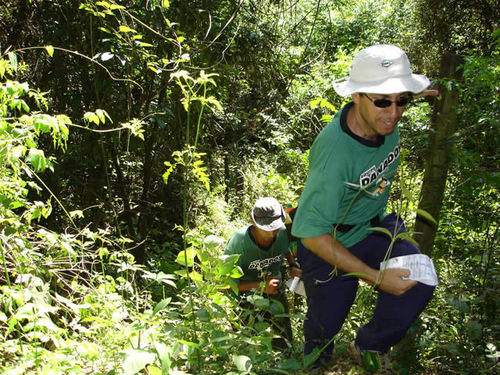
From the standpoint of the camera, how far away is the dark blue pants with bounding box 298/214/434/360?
235cm

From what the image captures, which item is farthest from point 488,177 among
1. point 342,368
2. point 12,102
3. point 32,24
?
point 32,24

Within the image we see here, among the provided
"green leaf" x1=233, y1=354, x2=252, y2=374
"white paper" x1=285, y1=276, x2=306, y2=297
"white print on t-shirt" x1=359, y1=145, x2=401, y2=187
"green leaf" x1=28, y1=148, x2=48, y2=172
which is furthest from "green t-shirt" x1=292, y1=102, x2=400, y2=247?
"green leaf" x1=28, y1=148, x2=48, y2=172

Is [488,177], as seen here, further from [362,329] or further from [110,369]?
[110,369]

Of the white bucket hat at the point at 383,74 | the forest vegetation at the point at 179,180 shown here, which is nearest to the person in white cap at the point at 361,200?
the white bucket hat at the point at 383,74

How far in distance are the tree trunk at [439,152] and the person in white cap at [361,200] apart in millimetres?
429

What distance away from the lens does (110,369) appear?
221 centimetres

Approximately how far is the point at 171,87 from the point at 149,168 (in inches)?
56.6

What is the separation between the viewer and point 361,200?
2494 millimetres

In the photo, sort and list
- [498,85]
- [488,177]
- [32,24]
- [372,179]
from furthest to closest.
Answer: [32,24], [498,85], [488,177], [372,179]

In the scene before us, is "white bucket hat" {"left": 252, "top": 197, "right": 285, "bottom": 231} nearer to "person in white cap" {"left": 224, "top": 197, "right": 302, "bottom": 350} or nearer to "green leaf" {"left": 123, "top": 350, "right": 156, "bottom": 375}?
"person in white cap" {"left": 224, "top": 197, "right": 302, "bottom": 350}

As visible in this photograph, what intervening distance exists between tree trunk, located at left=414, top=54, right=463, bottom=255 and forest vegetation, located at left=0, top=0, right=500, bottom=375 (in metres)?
0.01

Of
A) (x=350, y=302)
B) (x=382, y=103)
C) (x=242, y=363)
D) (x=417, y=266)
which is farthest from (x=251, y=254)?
(x=242, y=363)

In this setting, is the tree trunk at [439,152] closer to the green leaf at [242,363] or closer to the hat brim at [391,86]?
the hat brim at [391,86]

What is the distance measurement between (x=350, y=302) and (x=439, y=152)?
1070mm
